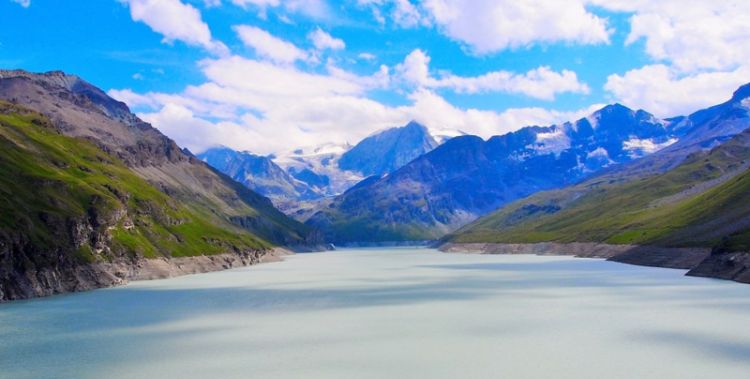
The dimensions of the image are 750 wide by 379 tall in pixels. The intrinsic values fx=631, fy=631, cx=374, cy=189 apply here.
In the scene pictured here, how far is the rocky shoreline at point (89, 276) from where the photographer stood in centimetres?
10762

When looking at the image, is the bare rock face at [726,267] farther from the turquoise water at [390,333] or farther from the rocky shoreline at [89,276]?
the rocky shoreline at [89,276]

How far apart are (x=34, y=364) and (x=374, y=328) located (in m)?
34.8

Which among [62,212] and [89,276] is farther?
[62,212]

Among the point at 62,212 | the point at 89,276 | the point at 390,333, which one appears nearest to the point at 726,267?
→ the point at 390,333

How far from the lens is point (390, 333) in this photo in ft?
229

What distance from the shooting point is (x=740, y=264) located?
124000mm

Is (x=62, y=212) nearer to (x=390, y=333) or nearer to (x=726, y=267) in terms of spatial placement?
(x=390, y=333)

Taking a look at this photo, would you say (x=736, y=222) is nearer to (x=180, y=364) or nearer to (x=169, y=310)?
(x=169, y=310)

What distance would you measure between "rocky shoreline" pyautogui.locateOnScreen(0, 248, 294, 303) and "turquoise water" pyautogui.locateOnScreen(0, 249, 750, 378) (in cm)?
546

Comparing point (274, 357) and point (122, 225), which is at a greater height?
point (122, 225)

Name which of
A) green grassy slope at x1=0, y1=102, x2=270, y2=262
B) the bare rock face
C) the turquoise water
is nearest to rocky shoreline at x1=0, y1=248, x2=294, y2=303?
green grassy slope at x1=0, y1=102, x2=270, y2=262

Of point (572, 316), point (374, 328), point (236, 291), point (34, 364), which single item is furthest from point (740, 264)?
point (34, 364)

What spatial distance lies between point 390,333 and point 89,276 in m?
86.9

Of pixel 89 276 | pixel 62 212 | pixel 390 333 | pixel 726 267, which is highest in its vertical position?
pixel 62 212
